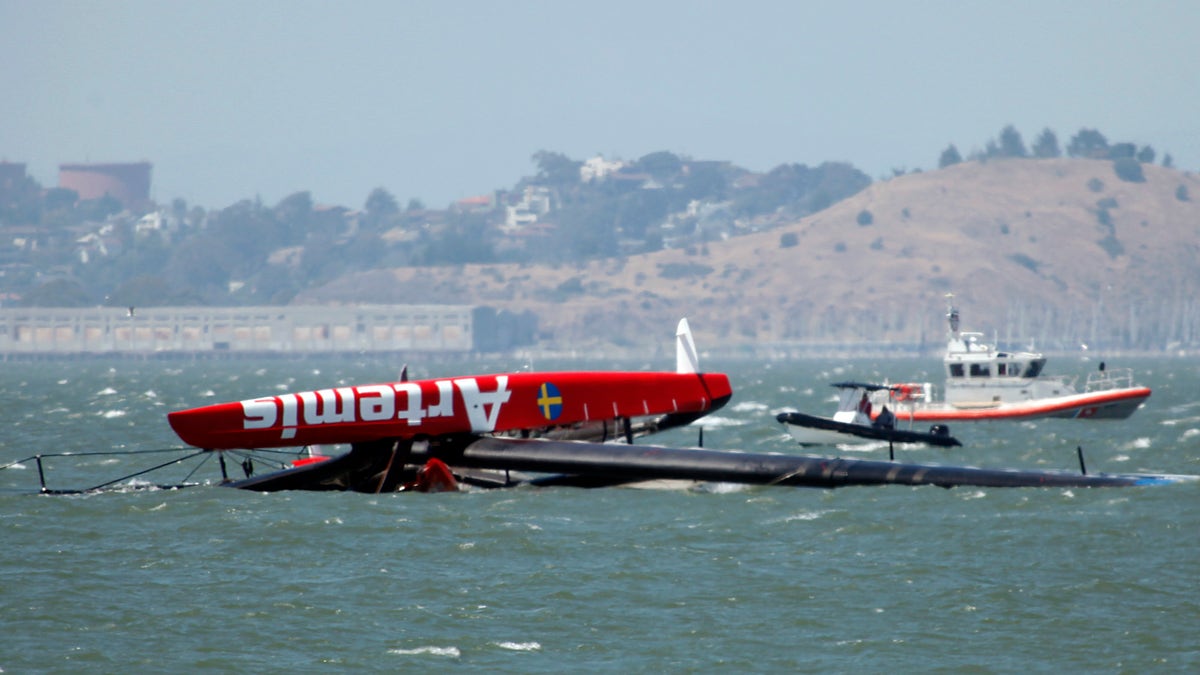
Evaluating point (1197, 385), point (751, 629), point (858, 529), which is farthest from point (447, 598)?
point (1197, 385)

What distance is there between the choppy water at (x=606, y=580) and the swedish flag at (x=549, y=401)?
2.08 metres

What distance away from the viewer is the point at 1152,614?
2077 cm

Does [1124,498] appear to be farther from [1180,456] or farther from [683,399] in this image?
[1180,456]

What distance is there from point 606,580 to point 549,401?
11.7m

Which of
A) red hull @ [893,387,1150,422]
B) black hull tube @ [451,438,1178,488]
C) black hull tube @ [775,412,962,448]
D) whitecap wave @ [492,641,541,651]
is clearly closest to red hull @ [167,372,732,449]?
black hull tube @ [451,438,1178,488]

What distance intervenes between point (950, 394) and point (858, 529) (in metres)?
35.3

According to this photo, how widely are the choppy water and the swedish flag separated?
2.08 metres

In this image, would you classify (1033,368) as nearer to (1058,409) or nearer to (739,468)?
(1058,409)

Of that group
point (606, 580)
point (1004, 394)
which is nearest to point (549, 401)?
point (606, 580)

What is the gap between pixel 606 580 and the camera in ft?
76.4

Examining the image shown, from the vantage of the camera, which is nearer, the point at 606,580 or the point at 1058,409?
the point at 606,580

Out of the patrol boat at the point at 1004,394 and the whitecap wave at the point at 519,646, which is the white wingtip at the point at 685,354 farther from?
the patrol boat at the point at 1004,394

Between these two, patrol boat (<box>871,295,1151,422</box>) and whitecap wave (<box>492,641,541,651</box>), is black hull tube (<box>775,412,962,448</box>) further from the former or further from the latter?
whitecap wave (<box>492,641,541,651</box>)

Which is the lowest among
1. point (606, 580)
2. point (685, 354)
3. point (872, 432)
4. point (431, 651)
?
point (431, 651)
